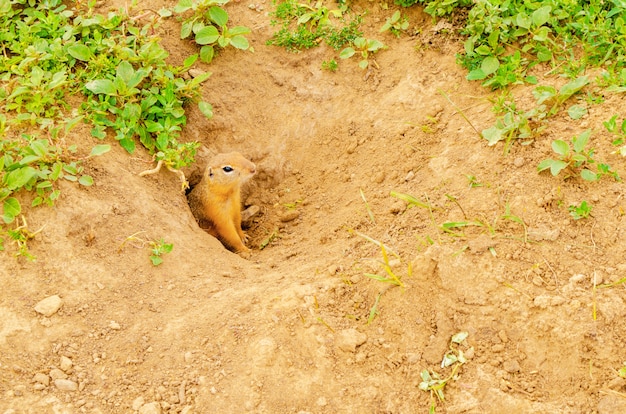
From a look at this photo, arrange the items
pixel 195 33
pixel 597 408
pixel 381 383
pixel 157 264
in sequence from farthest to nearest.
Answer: pixel 195 33 < pixel 157 264 < pixel 381 383 < pixel 597 408

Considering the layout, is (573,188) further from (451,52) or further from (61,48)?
(61,48)

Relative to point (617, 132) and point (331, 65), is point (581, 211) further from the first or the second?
point (331, 65)

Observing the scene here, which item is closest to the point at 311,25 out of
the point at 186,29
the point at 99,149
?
the point at 186,29

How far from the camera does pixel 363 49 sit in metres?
5.44

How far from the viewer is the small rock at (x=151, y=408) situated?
307 centimetres

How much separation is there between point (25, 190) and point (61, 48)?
149 centimetres

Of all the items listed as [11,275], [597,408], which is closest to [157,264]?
[11,275]

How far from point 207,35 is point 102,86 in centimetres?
122

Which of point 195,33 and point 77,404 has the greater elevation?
point 195,33

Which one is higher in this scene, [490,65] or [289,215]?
[490,65]

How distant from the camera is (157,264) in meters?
3.95

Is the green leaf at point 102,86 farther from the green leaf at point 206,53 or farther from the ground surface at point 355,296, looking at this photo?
the green leaf at point 206,53

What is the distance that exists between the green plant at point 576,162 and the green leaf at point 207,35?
318cm

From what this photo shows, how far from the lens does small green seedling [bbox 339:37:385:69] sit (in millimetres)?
5387
